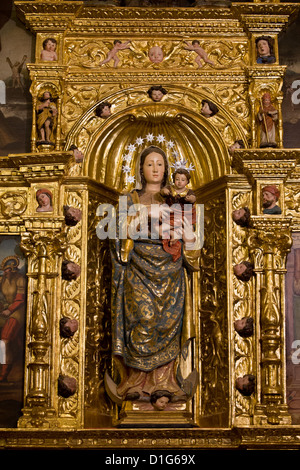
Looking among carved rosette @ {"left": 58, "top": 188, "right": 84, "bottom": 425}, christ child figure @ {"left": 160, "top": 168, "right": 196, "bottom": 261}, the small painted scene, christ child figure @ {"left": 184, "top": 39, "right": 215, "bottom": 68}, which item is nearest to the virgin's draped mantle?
christ child figure @ {"left": 160, "top": 168, "right": 196, "bottom": 261}

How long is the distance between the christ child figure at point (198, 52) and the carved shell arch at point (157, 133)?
0.53m

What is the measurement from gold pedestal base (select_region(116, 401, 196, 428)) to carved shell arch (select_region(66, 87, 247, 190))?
3.35 meters

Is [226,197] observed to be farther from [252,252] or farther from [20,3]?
[20,3]

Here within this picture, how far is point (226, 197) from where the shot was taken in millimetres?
13172

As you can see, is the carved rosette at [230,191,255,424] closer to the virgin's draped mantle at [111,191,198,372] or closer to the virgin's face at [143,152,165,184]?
the virgin's draped mantle at [111,191,198,372]

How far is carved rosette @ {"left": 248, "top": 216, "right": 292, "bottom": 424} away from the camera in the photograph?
12281 millimetres

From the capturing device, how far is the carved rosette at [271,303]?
40.3ft

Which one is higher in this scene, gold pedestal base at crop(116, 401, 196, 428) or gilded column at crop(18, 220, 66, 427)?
gilded column at crop(18, 220, 66, 427)

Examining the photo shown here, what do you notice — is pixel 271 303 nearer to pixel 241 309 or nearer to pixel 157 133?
pixel 241 309

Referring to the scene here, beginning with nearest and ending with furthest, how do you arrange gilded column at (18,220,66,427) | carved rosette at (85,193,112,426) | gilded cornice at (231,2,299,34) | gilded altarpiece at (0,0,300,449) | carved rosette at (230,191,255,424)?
gilded column at (18,220,66,427) < gilded altarpiece at (0,0,300,449) < carved rosette at (230,191,255,424) < carved rosette at (85,193,112,426) < gilded cornice at (231,2,299,34)

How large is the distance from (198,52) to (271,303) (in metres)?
3.92

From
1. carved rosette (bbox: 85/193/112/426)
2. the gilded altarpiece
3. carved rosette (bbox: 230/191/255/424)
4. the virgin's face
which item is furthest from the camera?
the virgin's face

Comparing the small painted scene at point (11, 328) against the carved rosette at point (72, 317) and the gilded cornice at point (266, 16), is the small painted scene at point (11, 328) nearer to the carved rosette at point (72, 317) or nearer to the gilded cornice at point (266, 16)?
the carved rosette at point (72, 317)
